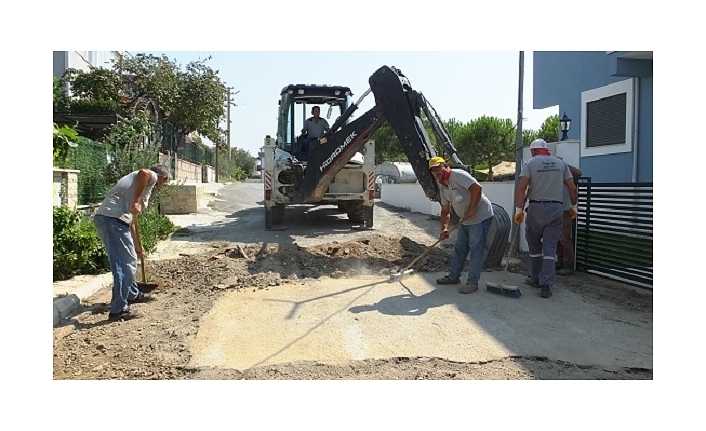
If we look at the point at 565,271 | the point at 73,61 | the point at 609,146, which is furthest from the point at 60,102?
the point at 565,271

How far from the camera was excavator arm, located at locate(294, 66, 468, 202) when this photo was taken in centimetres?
719

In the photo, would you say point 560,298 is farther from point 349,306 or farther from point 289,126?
point 289,126

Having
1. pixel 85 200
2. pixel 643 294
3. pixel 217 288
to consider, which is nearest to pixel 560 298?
pixel 643 294

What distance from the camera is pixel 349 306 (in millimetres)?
5434

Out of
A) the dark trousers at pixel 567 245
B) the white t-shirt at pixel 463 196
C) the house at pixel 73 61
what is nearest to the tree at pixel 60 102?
the house at pixel 73 61

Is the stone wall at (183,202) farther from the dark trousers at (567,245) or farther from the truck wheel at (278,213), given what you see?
the dark trousers at (567,245)

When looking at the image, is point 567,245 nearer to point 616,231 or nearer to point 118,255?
point 616,231

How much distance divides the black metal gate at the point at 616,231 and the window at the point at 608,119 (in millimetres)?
3628

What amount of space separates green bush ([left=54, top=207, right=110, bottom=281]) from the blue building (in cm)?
920

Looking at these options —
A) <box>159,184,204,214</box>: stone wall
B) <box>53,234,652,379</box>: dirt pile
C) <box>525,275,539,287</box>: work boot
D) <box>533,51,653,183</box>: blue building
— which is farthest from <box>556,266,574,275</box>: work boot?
<box>159,184,204,214</box>: stone wall

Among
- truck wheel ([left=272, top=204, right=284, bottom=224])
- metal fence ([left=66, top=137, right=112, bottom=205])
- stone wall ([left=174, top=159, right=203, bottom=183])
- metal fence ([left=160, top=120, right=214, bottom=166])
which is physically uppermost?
metal fence ([left=160, top=120, right=214, bottom=166])

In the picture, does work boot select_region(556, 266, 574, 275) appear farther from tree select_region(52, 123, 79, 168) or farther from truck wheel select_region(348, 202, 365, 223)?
tree select_region(52, 123, 79, 168)

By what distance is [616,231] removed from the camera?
6852mm

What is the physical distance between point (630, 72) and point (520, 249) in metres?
4.06
